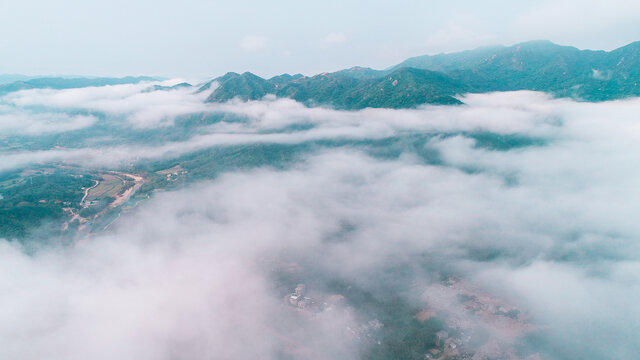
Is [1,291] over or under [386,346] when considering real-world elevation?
over

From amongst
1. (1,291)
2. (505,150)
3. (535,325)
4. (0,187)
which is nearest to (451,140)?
(505,150)

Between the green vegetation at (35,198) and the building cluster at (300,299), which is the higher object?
the green vegetation at (35,198)

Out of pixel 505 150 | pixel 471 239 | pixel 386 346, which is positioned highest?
pixel 505 150

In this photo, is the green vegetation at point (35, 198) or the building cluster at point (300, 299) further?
the green vegetation at point (35, 198)

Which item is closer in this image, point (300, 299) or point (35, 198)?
point (300, 299)

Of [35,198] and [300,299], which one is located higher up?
[35,198]

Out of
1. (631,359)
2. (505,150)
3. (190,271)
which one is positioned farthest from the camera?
(505,150)

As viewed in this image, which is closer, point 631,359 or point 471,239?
point 631,359

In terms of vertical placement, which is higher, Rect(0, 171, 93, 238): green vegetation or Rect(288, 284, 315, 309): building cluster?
Rect(0, 171, 93, 238): green vegetation

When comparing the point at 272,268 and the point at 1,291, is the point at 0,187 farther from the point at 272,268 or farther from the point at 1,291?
the point at 272,268

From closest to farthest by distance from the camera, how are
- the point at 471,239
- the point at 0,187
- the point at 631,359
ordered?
1. the point at 631,359
2. the point at 471,239
3. the point at 0,187

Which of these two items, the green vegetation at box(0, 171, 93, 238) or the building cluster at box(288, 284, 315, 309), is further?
the green vegetation at box(0, 171, 93, 238)
